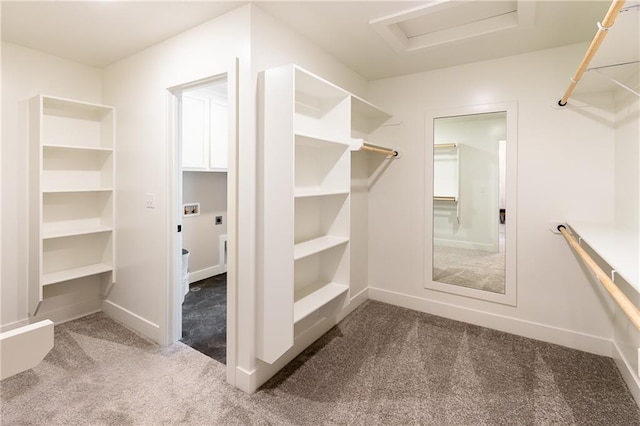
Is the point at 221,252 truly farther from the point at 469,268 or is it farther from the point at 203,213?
the point at 469,268

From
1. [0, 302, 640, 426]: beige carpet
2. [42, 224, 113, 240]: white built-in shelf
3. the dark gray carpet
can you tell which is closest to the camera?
[0, 302, 640, 426]: beige carpet

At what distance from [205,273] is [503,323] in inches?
138

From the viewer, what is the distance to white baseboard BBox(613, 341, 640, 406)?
190cm

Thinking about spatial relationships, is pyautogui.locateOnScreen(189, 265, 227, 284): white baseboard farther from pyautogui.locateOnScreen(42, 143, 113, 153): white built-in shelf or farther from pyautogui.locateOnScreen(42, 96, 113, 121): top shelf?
pyautogui.locateOnScreen(42, 96, 113, 121): top shelf

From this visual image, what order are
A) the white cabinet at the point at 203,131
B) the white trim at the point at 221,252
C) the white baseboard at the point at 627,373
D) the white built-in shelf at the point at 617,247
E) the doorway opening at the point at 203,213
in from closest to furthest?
the white built-in shelf at the point at 617,247
the white baseboard at the point at 627,373
the doorway opening at the point at 203,213
the white cabinet at the point at 203,131
the white trim at the point at 221,252

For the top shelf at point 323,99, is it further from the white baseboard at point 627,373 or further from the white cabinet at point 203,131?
the white baseboard at point 627,373

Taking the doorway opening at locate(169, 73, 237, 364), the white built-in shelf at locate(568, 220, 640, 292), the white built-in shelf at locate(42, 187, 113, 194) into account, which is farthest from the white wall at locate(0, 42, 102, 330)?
the white built-in shelf at locate(568, 220, 640, 292)

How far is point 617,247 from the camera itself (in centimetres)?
151

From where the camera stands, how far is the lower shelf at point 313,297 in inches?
83.5

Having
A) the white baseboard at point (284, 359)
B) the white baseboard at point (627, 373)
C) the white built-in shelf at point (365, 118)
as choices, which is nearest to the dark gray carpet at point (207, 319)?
the white baseboard at point (284, 359)

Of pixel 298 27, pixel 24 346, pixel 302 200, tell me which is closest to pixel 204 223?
pixel 302 200

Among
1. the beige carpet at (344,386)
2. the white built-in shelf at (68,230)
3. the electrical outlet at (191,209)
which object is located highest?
the electrical outlet at (191,209)

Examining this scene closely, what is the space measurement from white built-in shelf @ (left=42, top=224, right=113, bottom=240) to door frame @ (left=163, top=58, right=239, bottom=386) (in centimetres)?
91

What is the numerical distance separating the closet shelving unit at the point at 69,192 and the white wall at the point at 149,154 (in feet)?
0.62
